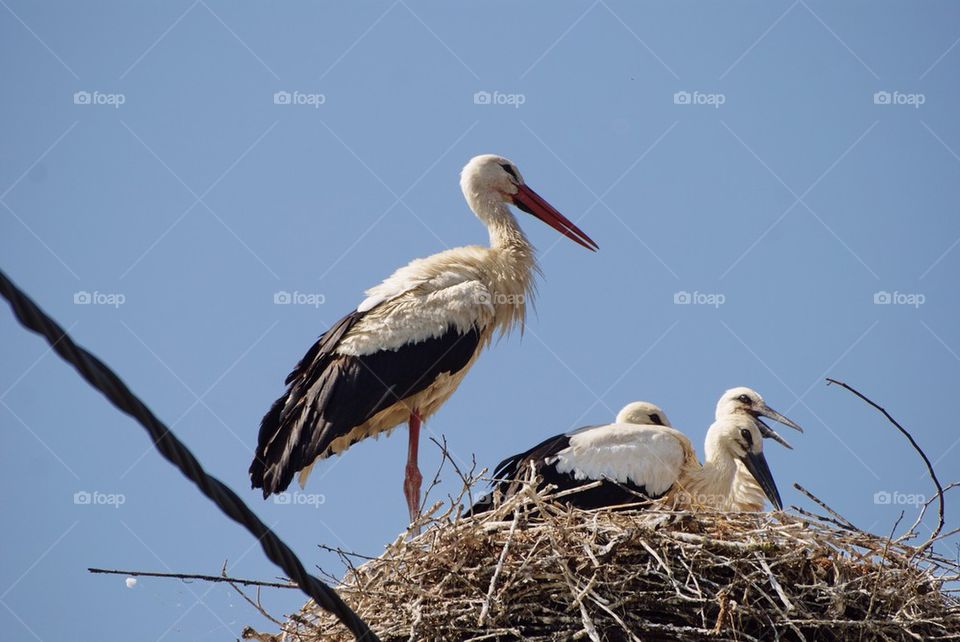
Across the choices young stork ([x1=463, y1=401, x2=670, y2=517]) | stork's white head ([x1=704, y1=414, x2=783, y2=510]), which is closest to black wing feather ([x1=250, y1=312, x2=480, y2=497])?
young stork ([x1=463, y1=401, x2=670, y2=517])

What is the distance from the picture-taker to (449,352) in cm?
699

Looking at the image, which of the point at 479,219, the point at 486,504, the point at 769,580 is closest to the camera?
the point at 769,580

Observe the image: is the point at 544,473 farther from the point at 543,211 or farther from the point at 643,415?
the point at 543,211

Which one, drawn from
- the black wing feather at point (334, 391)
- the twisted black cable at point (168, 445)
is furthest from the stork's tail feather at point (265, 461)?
the twisted black cable at point (168, 445)

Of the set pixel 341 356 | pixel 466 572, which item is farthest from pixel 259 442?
pixel 466 572

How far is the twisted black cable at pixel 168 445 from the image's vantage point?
2.59 m

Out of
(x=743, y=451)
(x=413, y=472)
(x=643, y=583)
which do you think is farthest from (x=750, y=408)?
(x=643, y=583)

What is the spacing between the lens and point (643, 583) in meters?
4.84

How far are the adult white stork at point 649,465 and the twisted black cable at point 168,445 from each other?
2744 mm

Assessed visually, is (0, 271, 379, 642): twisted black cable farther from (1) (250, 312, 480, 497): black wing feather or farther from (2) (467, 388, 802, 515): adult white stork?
(1) (250, 312, 480, 497): black wing feather

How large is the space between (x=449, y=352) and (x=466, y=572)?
2.27m

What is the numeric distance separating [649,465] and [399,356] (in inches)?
52.9

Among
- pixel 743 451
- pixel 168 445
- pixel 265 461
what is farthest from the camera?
pixel 743 451

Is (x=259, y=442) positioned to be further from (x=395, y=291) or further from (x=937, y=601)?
(x=937, y=601)
